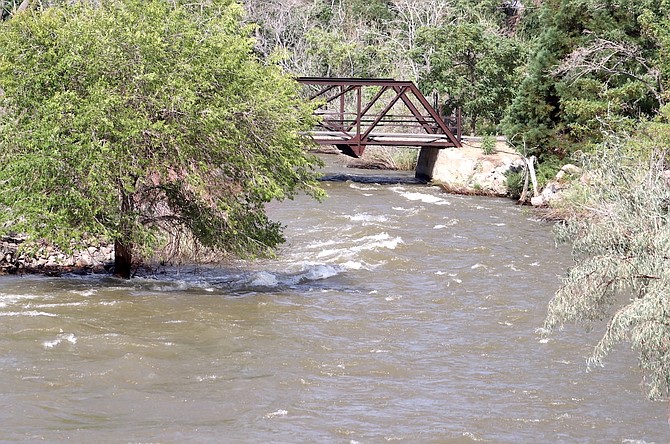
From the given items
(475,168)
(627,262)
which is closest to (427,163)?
(475,168)

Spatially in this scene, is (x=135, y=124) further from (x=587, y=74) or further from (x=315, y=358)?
(x=587, y=74)

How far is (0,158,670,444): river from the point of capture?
1395cm

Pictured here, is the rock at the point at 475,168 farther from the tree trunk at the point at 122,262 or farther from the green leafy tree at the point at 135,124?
the tree trunk at the point at 122,262

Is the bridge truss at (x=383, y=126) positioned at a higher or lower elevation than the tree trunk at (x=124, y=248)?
higher

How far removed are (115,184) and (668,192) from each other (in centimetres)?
1065

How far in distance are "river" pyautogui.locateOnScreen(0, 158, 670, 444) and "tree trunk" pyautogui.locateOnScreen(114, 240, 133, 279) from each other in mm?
488

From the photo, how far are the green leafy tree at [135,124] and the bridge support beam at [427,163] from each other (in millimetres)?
20558

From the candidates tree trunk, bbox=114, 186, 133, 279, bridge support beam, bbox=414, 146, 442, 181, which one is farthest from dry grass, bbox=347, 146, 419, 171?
tree trunk, bbox=114, 186, 133, 279

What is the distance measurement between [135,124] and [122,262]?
4064mm

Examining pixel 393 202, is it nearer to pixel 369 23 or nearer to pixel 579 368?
pixel 579 368

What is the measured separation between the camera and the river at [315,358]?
14.0 metres

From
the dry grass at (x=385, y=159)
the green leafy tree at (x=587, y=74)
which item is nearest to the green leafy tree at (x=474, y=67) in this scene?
the dry grass at (x=385, y=159)

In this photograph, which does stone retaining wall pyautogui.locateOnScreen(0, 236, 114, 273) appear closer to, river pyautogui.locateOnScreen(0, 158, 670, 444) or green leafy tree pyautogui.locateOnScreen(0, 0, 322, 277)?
river pyautogui.locateOnScreen(0, 158, 670, 444)

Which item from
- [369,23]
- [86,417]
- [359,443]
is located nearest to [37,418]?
[86,417]
